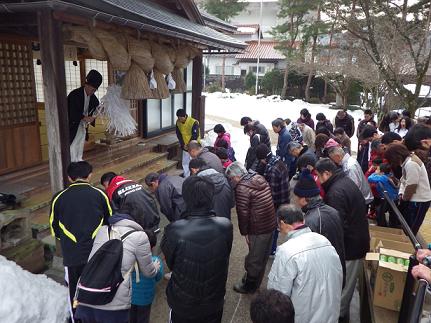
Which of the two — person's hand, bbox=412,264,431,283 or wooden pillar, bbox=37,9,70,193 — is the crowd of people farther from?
wooden pillar, bbox=37,9,70,193

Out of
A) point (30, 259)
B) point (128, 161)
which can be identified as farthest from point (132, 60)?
point (30, 259)

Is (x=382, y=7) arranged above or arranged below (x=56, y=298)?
above

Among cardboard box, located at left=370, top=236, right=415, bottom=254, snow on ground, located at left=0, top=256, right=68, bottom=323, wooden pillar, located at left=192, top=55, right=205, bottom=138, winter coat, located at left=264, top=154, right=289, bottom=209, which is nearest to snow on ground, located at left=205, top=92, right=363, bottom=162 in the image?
wooden pillar, located at left=192, top=55, right=205, bottom=138

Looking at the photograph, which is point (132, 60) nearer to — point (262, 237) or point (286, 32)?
point (262, 237)

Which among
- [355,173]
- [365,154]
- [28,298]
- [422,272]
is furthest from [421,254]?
[365,154]

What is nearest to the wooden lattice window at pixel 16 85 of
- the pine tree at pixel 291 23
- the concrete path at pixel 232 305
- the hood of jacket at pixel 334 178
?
the concrete path at pixel 232 305

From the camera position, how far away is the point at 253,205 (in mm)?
4148

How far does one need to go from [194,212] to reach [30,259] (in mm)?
2931

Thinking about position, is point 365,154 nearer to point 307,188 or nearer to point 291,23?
point 307,188

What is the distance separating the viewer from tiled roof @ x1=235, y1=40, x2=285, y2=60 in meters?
37.5

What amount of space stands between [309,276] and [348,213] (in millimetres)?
1386

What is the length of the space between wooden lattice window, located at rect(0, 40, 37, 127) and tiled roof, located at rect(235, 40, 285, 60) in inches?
1275

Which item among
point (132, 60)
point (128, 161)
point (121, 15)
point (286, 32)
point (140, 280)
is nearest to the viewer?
point (140, 280)

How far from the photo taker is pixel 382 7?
32.3ft
